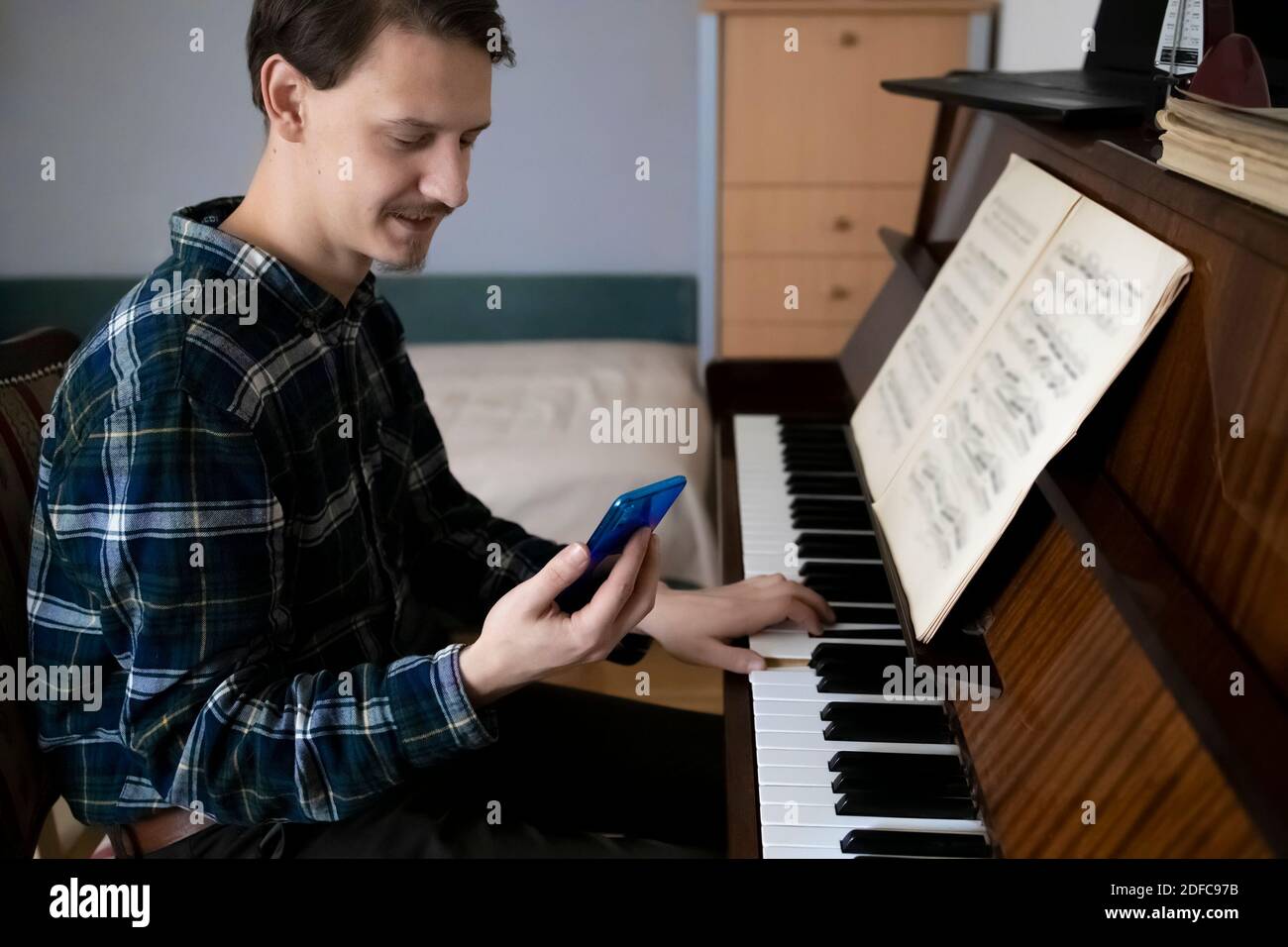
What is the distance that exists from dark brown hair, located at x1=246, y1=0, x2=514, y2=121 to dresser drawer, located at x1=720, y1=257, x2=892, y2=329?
187cm

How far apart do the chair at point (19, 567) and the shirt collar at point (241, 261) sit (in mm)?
234

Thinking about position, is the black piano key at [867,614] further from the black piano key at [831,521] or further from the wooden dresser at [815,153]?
the wooden dresser at [815,153]

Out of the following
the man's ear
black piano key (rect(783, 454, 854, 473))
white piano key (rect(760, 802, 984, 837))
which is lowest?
white piano key (rect(760, 802, 984, 837))

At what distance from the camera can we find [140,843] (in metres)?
1.06

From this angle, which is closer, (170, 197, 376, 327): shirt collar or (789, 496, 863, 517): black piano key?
(170, 197, 376, 327): shirt collar

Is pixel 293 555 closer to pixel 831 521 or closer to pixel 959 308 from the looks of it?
pixel 831 521

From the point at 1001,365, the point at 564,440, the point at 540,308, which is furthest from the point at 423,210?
the point at 540,308

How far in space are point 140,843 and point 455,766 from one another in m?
0.30

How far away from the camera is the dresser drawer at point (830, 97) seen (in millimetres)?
2674

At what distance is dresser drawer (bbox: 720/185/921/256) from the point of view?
2.79 m

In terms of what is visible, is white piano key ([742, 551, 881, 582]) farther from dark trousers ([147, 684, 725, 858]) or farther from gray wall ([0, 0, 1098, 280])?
gray wall ([0, 0, 1098, 280])

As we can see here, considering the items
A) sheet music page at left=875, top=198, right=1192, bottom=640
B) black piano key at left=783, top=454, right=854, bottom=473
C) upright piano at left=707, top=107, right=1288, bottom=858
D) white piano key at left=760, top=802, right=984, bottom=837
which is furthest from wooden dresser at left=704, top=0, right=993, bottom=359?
white piano key at left=760, top=802, right=984, bottom=837

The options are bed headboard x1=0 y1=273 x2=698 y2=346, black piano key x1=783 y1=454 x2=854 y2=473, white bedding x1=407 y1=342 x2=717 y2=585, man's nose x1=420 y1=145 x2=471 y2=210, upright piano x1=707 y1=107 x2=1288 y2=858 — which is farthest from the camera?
bed headboard x1=0 y1=273 x2=698 y2=346

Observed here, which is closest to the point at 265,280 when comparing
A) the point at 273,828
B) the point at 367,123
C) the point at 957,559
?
the point at 367,123
